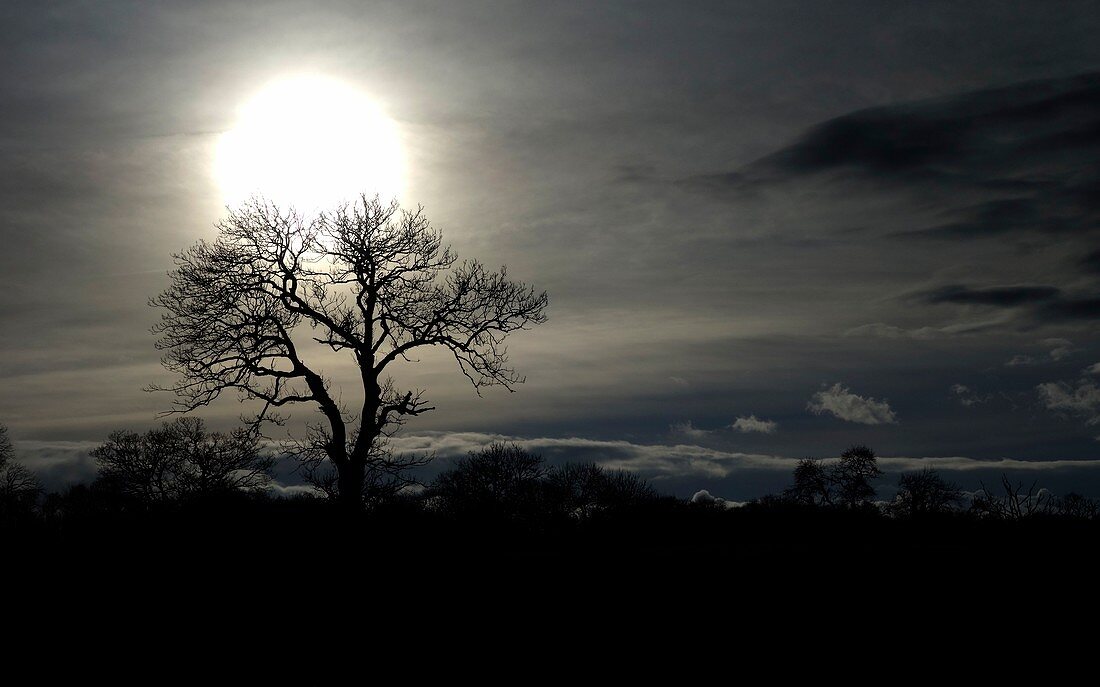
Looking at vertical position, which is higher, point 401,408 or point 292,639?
point 401,408

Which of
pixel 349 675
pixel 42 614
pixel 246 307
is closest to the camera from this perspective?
pixel 349 675

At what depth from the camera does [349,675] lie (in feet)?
32.9

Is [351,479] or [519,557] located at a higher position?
[351,479]

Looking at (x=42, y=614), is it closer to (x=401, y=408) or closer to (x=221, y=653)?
(x=221, y=653)

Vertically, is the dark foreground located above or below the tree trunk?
below

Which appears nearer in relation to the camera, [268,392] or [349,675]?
[349,675]

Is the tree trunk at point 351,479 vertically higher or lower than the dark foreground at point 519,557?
higher

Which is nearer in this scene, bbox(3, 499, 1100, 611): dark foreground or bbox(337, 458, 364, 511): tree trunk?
bbox(3, 499, 1100, 611): dark foreground

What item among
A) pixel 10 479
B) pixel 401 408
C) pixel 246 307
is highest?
pixel 246 307

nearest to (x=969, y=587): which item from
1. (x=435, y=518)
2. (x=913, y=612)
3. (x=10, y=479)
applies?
(x=913, y=612)

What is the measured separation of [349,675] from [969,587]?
8805 mm

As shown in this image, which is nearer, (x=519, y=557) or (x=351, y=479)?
(x=519, y=557)

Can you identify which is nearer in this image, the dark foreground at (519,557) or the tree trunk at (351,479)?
the dark foreground at (519,557)

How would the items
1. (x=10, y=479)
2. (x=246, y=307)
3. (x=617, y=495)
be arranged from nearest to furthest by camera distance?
(x=246, y=307) → (x=617, y=495) → (x=10, y=479)
